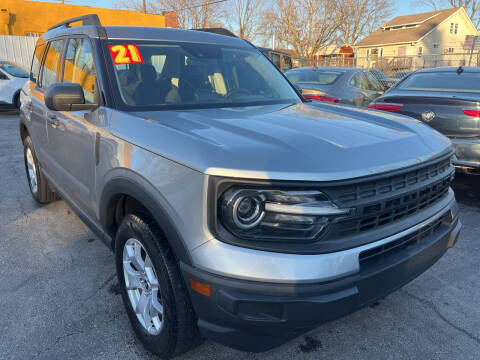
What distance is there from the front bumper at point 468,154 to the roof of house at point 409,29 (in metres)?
42.5

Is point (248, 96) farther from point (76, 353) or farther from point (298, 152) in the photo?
point (76, 353)

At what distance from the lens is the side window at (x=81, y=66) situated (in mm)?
2637

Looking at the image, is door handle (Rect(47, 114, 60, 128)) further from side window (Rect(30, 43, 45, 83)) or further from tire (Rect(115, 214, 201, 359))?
tire (Rect(115, 214, 201, 359))

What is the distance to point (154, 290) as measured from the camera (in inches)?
80.7

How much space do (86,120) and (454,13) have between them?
50.0 metres

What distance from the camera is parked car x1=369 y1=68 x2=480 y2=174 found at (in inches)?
170

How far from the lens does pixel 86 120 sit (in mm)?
2553

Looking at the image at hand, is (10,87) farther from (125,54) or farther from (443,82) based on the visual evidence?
(443,82)

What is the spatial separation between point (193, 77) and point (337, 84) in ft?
18.0

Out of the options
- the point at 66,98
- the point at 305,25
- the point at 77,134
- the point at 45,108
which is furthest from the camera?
the point at 305,25

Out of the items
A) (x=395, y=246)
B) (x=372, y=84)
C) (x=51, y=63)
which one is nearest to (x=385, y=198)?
(x=395, y=246)

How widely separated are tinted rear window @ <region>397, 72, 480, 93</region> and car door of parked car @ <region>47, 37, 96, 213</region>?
179 inches

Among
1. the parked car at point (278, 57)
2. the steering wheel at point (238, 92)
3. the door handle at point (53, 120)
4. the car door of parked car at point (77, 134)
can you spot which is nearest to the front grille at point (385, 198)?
the steering wheel at point (238, 92)

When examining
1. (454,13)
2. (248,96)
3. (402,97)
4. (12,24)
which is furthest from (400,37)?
(248,96)
